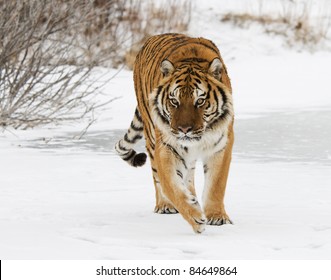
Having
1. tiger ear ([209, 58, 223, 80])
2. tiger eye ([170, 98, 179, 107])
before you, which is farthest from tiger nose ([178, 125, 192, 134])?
tiger ear ([209, 58, 223, 80])

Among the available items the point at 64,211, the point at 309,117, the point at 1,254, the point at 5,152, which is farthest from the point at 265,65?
the point at 1,254

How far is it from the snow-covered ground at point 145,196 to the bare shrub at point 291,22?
6253 mm

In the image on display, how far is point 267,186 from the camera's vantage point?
7605mm

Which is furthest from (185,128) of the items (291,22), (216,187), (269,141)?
(291,22)

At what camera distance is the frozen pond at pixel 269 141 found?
30.8ft

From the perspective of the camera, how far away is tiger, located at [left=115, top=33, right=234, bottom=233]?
5.55 m

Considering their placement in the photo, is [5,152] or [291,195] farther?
[5,152]

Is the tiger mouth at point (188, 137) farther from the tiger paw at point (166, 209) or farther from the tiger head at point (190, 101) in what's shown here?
the tiger paw at point (166, 209)

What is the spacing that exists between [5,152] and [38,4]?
66.6 inches

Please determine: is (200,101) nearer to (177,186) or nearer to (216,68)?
(216,68)

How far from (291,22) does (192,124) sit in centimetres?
1595

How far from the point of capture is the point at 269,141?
410 inches

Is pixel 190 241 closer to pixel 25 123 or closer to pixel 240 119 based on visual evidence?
pixel 25 123

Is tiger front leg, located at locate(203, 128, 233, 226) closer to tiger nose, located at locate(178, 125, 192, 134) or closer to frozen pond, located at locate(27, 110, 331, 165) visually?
tiger nose, located at locate(178, 125, 192, 134)
